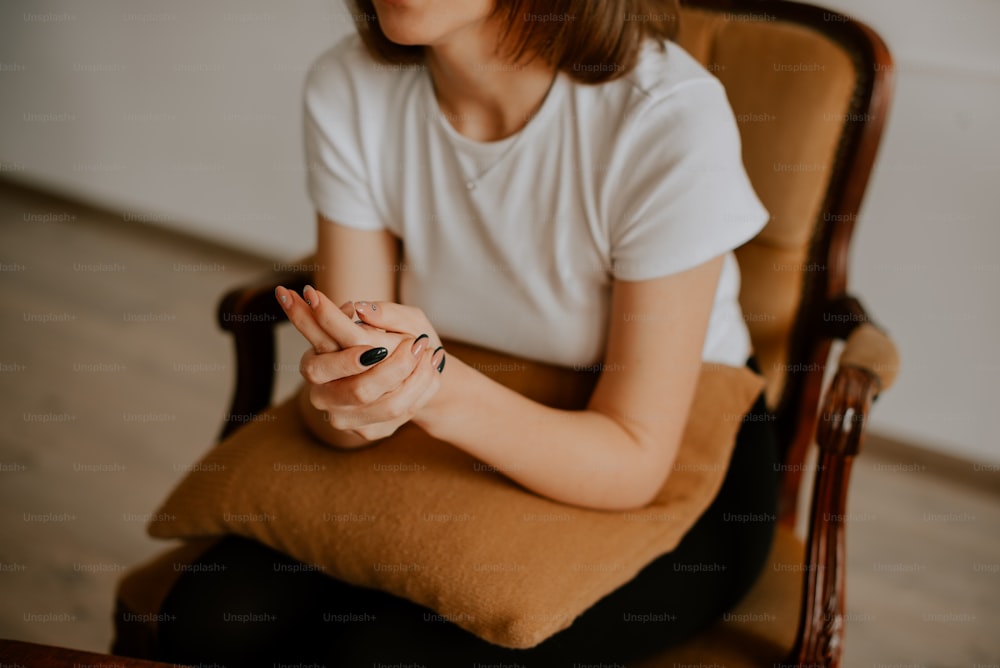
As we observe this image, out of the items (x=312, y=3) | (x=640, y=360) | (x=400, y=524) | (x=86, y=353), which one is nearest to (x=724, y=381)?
(x=640, y=360)

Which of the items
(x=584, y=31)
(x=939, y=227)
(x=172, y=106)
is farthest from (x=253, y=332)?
(x=172, y=106)

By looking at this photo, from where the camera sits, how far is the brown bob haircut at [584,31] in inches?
37.7

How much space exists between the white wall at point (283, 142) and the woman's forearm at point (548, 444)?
107 cm

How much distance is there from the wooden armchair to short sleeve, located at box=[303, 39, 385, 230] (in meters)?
0.20

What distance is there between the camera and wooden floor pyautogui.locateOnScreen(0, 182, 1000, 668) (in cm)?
170

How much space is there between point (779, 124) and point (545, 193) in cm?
36

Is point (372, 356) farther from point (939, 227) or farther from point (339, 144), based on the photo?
point (939, 227)

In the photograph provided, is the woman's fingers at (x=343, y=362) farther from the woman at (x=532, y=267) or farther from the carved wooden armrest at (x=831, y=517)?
the carved wooden armrest at (x=831, y=517)

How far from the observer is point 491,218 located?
1073 millimetres

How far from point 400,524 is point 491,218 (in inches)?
15.3

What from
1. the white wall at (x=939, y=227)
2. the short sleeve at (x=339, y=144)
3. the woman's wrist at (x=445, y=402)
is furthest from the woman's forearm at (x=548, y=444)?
the white wall at (x=939, y=227)

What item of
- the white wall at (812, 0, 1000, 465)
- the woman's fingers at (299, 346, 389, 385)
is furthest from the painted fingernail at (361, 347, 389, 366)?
the white wall at (812, 0, 1000, 465)

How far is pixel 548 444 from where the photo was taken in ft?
3.11

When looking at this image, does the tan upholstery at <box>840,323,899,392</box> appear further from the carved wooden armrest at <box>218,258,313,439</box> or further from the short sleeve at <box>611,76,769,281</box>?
the carved wooden armrest at <box>218,258,313,439</box>
